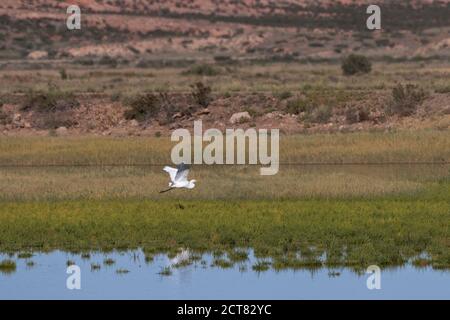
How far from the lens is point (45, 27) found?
8106 cm

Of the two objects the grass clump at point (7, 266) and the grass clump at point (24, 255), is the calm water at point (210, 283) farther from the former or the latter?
the grass clump at point (24, 255)

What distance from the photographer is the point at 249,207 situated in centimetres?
2095

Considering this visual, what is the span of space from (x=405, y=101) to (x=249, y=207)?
1969 cm

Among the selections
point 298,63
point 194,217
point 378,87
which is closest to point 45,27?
point 298,63

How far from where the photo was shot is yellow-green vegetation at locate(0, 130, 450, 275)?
57.2 feet

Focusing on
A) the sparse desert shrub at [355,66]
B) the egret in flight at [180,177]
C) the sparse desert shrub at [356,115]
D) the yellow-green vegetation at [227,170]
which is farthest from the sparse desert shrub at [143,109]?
the egret in flight at [180,177]

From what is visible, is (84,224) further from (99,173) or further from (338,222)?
(99,173)

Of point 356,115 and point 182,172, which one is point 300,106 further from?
point 182,172

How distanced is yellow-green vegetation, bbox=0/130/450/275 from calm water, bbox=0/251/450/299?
0.42m

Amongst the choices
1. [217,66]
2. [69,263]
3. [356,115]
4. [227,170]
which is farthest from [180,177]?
[217,66]

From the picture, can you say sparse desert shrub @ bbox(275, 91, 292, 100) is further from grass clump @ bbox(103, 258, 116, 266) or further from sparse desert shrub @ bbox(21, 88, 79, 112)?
grass clump @ bbox(103, 258, 116, 266)

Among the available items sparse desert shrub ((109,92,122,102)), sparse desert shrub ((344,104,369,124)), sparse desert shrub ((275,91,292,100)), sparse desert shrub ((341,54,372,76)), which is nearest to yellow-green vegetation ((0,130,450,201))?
sparse desert shrub ((344,104,369,124))

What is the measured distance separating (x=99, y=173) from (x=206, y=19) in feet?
198

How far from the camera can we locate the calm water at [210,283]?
14.6 m
